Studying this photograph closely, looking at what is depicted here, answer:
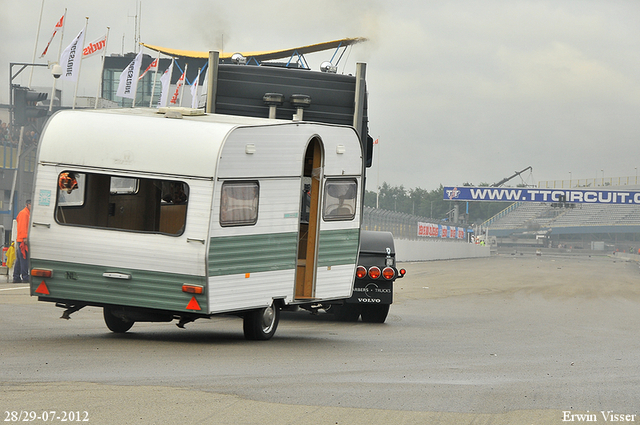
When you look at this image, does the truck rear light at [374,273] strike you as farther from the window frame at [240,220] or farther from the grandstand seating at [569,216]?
the grandstand seating at [569,216]

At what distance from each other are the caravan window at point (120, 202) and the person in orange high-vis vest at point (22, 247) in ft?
29.1

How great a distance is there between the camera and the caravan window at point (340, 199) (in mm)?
11828

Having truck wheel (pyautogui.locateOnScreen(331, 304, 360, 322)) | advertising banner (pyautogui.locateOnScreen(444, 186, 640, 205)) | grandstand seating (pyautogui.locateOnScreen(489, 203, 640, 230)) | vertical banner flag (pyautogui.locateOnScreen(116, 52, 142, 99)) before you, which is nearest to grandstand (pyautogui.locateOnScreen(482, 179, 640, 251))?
grandstand seating (pyautogui.locateOnScreen(489, 203, 640, 230))

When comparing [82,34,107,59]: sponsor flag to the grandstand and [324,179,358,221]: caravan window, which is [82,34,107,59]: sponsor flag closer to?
[324,179,358,221]: caravan window

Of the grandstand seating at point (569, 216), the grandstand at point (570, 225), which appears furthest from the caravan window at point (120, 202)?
the grandstand seating at point (569, 216)

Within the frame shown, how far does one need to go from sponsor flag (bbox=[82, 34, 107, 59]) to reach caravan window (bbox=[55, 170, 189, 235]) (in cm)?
2746

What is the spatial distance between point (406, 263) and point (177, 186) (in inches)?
1546

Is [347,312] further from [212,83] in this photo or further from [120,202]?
[120,202]

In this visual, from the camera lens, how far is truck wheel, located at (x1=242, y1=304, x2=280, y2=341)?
11148mm

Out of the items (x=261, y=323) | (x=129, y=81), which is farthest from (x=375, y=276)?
(x=129, y=81)

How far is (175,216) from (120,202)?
117 cm

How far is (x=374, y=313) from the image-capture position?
51.3 ft

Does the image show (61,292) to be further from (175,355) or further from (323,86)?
(323,86)

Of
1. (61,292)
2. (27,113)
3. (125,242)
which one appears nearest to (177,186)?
(125,242)
